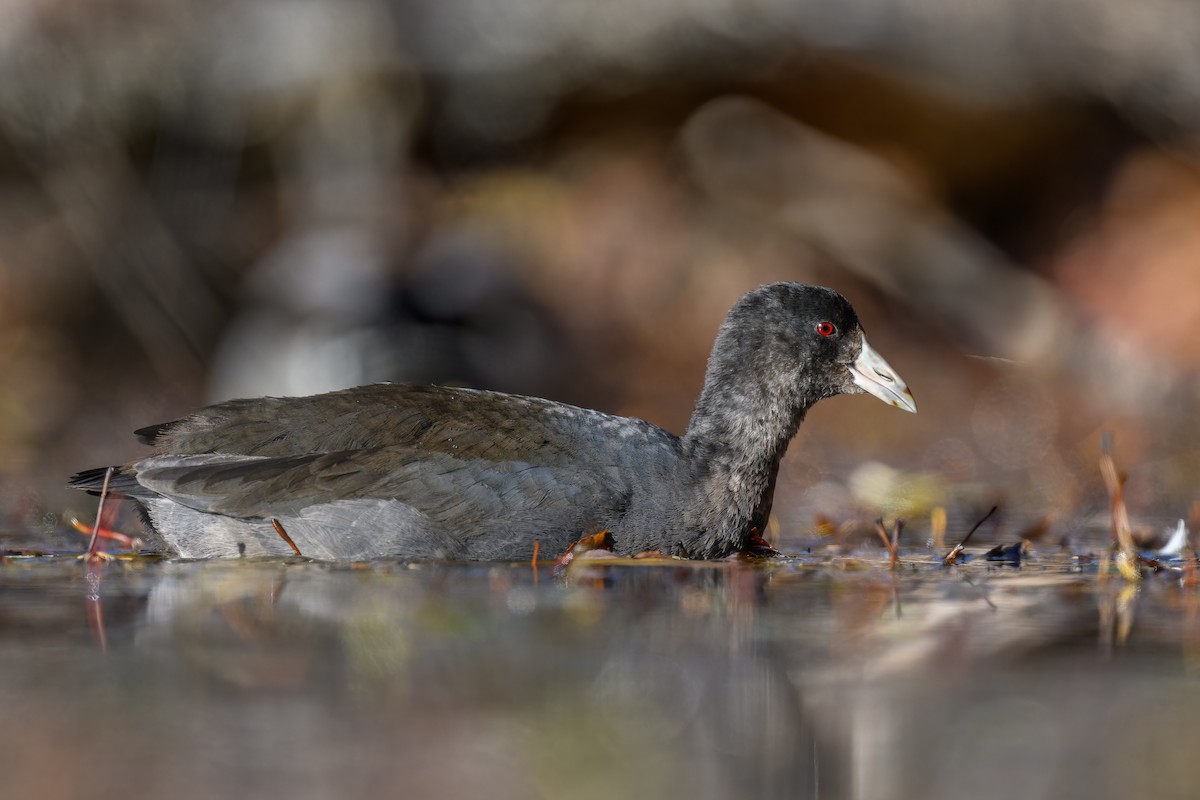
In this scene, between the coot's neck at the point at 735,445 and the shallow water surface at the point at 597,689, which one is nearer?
the shallow water surface at the point at 597,689

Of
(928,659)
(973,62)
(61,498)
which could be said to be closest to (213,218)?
(61,498)

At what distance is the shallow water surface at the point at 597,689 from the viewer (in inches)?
94.3

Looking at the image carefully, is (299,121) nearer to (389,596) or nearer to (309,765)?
(389,596)

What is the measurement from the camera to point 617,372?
35.0 ft

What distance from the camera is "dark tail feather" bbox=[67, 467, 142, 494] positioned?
5281 millimetres

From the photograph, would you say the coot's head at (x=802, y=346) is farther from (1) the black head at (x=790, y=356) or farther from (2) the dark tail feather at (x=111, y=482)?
(2) the dark tail feather at (x=111, y=482)

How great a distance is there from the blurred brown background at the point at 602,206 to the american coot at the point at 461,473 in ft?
9.17

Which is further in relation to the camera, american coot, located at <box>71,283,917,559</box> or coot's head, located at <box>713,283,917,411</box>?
coot's head, located at <box>713,283,917,411</box>

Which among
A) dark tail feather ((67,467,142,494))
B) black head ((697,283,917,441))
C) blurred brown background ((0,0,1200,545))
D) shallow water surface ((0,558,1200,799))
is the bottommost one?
shallow water surface ((0,558,1200,799))

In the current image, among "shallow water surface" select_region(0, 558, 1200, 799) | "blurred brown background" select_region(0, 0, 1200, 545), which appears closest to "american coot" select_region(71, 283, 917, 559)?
"shallow water surface" select_region(0, 558, 1200, 799)

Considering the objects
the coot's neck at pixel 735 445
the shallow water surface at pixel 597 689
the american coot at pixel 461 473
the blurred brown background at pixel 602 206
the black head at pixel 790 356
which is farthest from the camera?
the blurred brown background at pixel 602 206

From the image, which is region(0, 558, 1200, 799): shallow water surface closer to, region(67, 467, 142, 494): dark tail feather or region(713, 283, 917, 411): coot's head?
region(67, 467, 142, 494): dark tail feather

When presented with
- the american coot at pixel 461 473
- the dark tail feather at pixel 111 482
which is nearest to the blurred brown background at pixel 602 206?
the american coot at pixel 461 473

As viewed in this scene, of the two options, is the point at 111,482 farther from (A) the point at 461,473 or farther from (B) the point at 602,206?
(B) the point at 602,206
